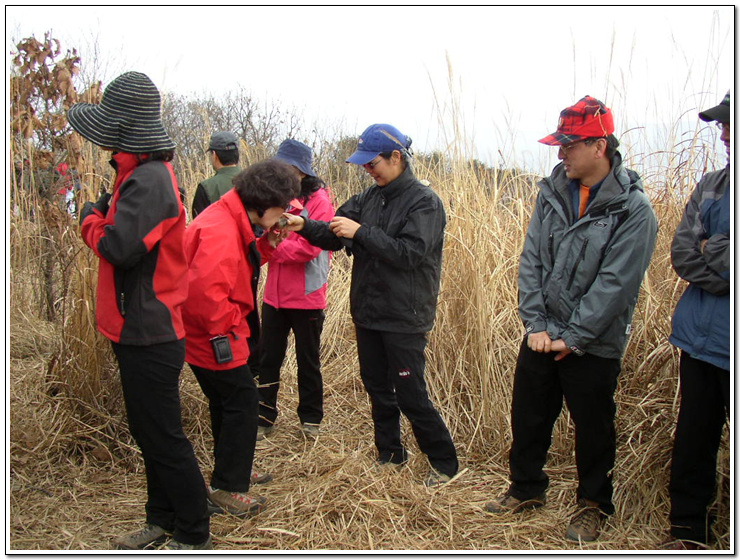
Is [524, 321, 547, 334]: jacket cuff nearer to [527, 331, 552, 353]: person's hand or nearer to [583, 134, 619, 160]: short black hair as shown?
[527, 331, 552, 353]: person's hand

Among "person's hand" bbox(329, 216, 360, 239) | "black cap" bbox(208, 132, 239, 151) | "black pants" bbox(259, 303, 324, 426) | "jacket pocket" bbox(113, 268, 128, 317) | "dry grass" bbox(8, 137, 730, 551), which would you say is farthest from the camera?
"black cap" bbox(208, 132, 239, 151)

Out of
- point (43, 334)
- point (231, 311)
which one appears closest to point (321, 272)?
point (231, 311)

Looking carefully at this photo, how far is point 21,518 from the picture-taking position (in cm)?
295

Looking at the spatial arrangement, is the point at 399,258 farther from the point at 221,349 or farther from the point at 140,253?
the point at 140,253

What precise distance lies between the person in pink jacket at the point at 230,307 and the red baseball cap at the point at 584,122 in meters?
1.18

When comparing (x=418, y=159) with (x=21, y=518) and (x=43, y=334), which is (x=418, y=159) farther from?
(x=21, y=518)

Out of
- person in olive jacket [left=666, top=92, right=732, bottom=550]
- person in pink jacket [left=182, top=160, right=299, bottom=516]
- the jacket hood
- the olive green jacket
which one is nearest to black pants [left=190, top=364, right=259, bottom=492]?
person in pink jacket [left=182, top=160, right=299, bottom=516]

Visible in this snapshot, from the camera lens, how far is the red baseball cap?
276cm

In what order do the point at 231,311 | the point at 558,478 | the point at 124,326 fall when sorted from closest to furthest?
the point at 124,326 < the point at 231,311 < the point at 558,478

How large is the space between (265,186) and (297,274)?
1.08 m

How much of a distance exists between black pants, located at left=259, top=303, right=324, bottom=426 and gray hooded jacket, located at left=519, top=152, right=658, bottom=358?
4.96 ft

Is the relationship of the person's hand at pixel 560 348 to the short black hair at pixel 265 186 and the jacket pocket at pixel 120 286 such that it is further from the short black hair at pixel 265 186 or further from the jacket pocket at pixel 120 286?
the jacket pocket at pixel 120 286

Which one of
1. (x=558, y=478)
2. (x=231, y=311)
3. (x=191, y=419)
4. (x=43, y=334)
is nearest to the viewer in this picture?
(x=231, y=311)

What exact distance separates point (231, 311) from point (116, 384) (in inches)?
43.3
